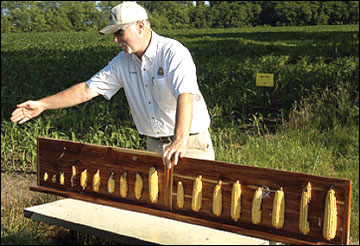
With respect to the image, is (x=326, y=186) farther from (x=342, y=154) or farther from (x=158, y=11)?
(x=158, y=11)

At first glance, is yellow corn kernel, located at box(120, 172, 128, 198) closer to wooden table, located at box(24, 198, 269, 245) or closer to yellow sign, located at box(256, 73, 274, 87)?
wooden table, located at box(24, 198, 269, 245)

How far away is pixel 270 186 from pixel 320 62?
8167mm

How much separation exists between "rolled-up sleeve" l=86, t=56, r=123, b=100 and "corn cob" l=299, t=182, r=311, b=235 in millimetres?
1366

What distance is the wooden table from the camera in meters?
3.61

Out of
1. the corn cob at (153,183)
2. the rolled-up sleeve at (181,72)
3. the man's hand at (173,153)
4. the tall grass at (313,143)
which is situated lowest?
the tall grass at (313,143)

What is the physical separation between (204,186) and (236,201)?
0.52 ft

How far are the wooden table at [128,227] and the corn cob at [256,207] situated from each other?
0.98m

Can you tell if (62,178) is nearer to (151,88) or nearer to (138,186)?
(138,186)

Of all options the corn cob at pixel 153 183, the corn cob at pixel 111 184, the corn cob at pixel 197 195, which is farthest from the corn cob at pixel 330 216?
the corn cob at pixel 111 184

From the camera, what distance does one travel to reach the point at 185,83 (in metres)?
2.90

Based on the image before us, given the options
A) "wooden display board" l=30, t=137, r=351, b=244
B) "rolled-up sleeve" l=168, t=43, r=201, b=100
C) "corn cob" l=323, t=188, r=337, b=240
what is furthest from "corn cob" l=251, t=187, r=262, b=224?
"rolled-up sleeve" l=168, t=43, r=201, b=100

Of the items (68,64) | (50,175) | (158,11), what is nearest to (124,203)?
(50,175)

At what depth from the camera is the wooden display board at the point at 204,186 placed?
2.40 metres

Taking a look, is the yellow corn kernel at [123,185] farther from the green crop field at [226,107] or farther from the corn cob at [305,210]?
the green crop field at [226,107]
